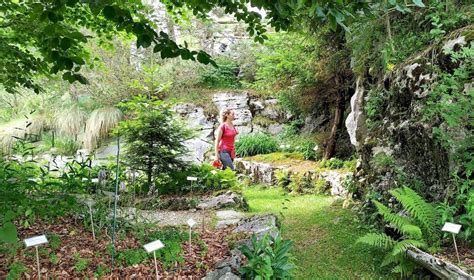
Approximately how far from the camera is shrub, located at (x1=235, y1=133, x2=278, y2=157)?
33.0ft

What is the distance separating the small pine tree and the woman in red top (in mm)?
585

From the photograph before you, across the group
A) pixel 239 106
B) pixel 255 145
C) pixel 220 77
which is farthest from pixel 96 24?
pixel 220 77

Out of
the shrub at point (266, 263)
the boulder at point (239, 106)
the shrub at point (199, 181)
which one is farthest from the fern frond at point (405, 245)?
the boulder at point (239, 106)

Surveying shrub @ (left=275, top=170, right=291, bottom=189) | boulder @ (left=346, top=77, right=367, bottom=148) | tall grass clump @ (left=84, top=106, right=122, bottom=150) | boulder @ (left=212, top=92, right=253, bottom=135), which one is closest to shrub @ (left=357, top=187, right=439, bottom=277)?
boulder @ (left=346, top=77, right=367, bottom=148)

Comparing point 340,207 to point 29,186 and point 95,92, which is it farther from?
point 95,92

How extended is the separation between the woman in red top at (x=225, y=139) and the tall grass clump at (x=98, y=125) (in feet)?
16.6

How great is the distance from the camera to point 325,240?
13.5 feet

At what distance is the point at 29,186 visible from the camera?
3.42 metres

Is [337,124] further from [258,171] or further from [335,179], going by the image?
[258,171]

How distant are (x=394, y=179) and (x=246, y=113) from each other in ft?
25.7

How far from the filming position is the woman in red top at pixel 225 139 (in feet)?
20.7

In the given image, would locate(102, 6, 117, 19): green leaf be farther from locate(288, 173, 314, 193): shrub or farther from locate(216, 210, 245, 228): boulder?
locate(288, 173, 314, 193): shrub

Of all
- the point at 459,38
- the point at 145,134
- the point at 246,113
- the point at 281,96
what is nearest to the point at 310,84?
the point at 281,96

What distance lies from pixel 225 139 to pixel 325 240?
110 inches
